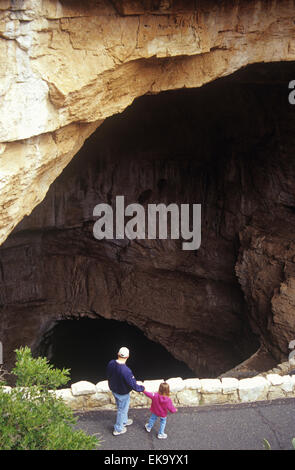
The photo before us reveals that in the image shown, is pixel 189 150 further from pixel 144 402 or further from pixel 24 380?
pixel 24 380

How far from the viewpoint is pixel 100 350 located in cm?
1355

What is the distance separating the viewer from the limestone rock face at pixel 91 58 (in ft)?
16.1

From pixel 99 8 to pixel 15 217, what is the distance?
9.25 ft

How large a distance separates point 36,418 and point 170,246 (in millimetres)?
9538

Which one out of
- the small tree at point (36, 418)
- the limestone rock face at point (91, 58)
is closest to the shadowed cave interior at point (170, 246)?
the limestone rock face at point (91, 58)

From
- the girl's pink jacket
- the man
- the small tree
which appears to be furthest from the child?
the small tree

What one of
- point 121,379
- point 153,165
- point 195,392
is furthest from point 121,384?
point 153,165

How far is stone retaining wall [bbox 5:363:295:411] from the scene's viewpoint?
563cm

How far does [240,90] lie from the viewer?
10.6 meters

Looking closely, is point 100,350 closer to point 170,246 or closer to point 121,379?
point 170,246

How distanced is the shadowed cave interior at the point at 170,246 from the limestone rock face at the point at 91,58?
3.77 meters

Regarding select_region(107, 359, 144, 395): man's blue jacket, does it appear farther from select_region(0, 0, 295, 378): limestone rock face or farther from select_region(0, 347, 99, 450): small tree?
select_region(0, 0, 295, 378): limestone rock face

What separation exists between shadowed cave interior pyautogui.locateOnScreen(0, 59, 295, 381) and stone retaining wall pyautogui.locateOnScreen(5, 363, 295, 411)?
3.78 m

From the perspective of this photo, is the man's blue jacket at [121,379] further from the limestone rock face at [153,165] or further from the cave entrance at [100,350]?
the cave entrance at [100,350]
